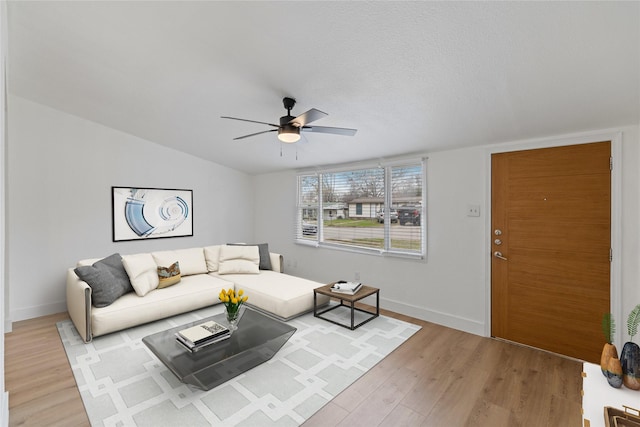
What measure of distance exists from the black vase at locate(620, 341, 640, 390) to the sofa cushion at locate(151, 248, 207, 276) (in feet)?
14.8

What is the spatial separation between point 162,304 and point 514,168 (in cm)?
421

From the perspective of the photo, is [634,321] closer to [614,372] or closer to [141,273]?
[614,372]

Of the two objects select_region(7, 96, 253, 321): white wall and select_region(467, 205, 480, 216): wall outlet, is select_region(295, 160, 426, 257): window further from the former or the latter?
select_region(7, 96, 253, 321): white wall

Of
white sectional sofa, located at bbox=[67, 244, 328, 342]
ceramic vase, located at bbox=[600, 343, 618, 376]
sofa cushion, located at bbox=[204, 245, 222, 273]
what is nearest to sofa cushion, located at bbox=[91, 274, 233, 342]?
white sectional sofa, located at bbox=[67, 244, 328, 342]

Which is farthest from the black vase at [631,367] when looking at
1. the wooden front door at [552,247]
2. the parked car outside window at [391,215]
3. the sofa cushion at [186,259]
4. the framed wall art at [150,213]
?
the framed wall art at [150,213]

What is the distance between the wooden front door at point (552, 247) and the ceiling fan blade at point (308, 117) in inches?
85.1

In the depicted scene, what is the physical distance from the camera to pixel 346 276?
468 centimetres

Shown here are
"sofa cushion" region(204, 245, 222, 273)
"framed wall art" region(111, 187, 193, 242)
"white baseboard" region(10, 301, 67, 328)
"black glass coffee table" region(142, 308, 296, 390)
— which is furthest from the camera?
"sofa cushion" region(204, 245, 222, 273)

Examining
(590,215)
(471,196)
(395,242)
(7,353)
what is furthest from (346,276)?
(7,353)

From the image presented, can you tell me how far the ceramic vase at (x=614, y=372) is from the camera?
1.58 metres

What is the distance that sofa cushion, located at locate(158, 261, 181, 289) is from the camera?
3.86 meters

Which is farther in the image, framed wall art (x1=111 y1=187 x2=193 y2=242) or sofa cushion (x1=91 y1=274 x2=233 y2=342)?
framed wall art (x1=111 y1=187 x2=193 y2=242)

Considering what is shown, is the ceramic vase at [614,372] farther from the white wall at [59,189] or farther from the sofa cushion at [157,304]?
the white wall at [59,189]

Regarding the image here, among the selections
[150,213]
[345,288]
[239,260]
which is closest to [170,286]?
[239,260]
